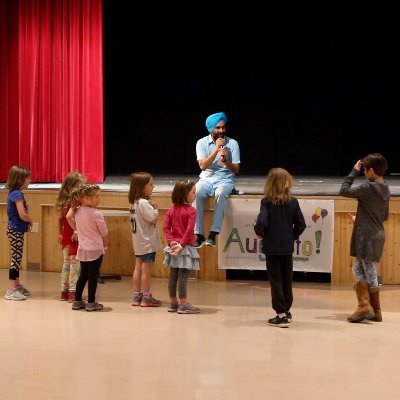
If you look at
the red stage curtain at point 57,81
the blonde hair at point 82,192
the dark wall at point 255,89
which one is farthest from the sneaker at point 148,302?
the dark wall at point 255,89

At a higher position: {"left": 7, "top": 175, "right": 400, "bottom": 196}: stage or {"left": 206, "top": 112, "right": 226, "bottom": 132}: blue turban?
{"left": 206, "top": 112, "right": 226, "bottom": 132}: blue turban

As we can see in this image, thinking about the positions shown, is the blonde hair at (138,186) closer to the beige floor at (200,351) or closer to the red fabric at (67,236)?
the red fabric at (67,236)

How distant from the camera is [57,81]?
431 inches

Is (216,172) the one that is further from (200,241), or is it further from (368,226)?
(368,226)

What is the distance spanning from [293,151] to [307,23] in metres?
1.90

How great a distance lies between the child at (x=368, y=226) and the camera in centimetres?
666

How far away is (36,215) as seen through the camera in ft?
30.1

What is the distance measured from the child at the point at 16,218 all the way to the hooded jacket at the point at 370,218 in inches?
116

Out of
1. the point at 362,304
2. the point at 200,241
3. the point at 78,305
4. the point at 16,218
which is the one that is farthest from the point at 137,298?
the point at 362,304

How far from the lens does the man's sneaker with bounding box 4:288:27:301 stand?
25.3ft

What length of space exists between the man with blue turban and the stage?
339 millimetres

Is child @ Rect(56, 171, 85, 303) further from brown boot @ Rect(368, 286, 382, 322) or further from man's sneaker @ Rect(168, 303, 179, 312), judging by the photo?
brown boot @ Rect(368, 286, 382, 322)

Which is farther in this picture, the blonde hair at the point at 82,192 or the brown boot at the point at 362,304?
the blonde hair at the point at 82,192

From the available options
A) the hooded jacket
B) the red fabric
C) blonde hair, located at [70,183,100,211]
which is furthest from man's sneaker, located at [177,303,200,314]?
the hooded jacket
